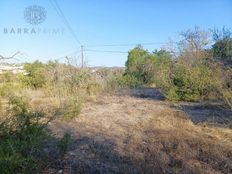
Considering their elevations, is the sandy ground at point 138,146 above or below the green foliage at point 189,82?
below

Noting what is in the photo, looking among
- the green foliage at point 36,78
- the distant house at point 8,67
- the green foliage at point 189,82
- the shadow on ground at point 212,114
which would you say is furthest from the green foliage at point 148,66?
the distant house at point 8,67

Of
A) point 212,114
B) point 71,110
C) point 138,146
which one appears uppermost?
A: point 71,110

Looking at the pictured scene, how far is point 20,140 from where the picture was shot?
4.00 meters

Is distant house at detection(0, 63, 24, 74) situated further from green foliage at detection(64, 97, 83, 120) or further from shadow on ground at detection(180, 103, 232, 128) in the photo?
shadow on ground at detection(180, 103, 232, 128)

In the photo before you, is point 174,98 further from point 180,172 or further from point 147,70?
point 147,70

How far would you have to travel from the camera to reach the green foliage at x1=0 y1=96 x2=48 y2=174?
3473 mm

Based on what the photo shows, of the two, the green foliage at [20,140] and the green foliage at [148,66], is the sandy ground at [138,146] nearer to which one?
the green foliage at [20,140]

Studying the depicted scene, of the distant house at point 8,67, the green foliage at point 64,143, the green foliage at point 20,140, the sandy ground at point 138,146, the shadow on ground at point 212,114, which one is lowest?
the shadow on ground at point 212,114

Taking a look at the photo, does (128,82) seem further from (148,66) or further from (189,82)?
(189,82)

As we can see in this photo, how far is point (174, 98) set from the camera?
14508mm

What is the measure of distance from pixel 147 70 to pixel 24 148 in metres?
25.5

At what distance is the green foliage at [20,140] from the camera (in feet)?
11.4

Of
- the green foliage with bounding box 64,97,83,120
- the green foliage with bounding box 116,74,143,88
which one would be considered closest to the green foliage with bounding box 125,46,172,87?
the green foliage with bounding box 116,74,143,88

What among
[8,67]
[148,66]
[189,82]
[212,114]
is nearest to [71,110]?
[212,114]
